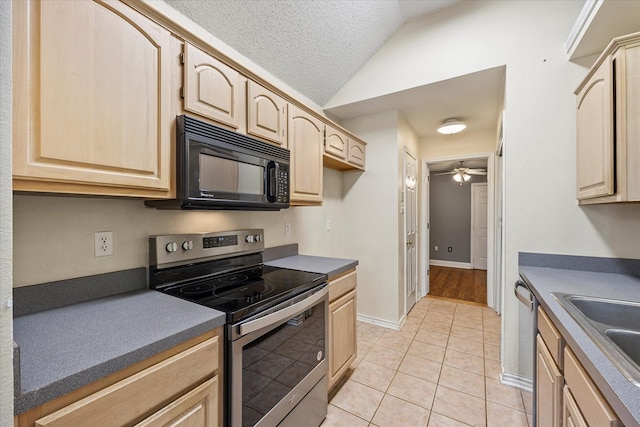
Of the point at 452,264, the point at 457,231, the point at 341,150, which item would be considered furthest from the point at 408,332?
the point at 457,231

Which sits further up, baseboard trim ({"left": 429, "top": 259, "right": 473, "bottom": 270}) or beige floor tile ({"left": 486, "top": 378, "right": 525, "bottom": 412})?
baseboard trim ({"left": 429, "top": 259, "right": 473, "bottom": 270})

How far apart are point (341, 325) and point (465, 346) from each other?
1429mm

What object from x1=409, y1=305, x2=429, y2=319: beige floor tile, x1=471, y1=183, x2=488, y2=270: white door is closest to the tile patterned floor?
x1=409, y1=305, x2=429, y2=319: beige floor tile

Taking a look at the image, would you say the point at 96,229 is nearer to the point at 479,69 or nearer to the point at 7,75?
the point at 7,75

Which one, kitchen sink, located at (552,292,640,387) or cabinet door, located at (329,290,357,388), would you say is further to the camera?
cabinet door, located at (329,290,357,388)

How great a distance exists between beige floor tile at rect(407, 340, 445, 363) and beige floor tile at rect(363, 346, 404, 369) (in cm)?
14

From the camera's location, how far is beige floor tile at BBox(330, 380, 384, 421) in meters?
1.72

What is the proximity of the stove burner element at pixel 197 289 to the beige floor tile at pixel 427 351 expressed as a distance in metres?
1.91

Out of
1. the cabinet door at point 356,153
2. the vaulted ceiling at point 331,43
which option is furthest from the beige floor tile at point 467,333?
the vaulted ceiling at point 331,43

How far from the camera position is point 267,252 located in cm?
206

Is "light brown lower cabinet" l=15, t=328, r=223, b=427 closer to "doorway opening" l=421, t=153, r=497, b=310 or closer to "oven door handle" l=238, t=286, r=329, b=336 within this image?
"oven door handle" l=238, t=286, r=329, b=336

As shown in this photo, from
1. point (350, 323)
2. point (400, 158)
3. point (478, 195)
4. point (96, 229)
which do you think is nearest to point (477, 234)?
point (478, 195)

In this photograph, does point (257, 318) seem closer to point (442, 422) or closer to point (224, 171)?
point (224, 171)

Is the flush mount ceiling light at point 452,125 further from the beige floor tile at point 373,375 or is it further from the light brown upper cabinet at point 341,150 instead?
the beige floor tile at point 373,375
